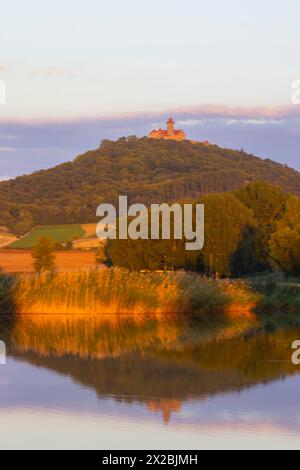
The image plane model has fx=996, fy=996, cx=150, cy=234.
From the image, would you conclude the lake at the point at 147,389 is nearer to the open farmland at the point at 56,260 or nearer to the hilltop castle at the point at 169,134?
the open farmland at the point at 56,260

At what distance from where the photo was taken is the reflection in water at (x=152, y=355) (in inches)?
464

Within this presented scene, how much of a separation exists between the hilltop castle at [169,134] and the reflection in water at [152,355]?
79.2m

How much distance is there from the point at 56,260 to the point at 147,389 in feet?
101

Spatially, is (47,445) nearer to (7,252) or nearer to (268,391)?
Result: (268,391)

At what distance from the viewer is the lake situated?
883cm

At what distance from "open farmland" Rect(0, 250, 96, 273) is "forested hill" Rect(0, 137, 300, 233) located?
14873mm

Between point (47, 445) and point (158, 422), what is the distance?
4.63 ft

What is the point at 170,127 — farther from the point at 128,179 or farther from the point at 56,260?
the point at 56,260

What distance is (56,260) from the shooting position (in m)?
42.1

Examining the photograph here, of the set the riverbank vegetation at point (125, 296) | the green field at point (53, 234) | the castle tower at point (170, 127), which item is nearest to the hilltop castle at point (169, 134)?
the castle tower at point (170, 127)

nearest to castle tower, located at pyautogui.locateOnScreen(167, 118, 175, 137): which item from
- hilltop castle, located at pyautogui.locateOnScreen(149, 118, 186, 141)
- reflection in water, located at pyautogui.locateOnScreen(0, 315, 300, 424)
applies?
hilltop castle, located at pyautogui.locateOnScreen(149, 118, 186, 141)

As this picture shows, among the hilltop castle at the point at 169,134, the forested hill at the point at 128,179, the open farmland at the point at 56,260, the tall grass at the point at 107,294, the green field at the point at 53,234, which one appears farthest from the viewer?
the hilltop castle at the point at 169,134

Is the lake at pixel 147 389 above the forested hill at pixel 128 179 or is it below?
below

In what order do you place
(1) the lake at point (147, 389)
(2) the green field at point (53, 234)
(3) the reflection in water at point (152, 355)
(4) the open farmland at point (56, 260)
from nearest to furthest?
(1) the lake at point (147, 389), (3) the reflection in water at point (152, 355), (4) the open farmland at point (56, 260), (2) the green field at point (53, 234)
